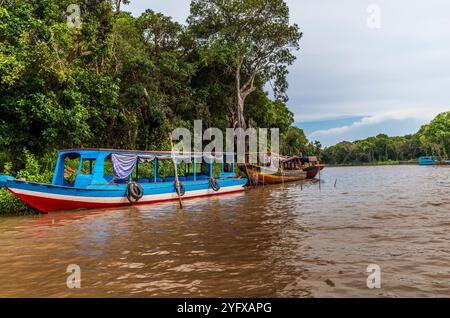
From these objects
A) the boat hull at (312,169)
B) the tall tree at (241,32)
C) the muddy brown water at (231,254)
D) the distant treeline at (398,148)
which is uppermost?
the tall tree at (241,32)

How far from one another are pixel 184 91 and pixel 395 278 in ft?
84.2

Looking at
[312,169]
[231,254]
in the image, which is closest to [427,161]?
[312,169]

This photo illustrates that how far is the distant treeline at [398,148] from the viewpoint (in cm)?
7625

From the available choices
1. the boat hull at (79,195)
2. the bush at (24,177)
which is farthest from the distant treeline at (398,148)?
the bush at (24,177)

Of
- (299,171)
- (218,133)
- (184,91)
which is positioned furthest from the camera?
(299,171)

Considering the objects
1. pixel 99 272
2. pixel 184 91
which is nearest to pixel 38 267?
pixel 99 272

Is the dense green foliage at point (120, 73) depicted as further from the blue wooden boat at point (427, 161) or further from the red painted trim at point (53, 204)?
the blue wooden boat at point (427, 161)

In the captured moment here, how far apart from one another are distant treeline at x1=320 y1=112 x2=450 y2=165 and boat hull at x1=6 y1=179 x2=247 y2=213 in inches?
2935

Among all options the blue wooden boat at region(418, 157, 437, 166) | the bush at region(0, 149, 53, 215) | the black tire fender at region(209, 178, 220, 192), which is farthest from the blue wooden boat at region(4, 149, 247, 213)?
the blue wooden boat at region(418, 157, 437, 166)

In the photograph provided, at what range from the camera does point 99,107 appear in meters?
19.7

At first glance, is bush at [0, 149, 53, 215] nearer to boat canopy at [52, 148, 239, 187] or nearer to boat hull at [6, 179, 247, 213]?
boat canopy at [52, 148, 239, 187]

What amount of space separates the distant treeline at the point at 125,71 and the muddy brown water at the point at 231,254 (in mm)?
5547
